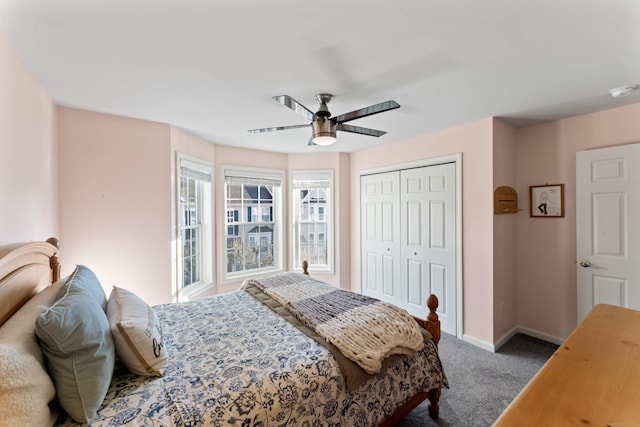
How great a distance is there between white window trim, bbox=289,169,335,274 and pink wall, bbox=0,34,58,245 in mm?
2806

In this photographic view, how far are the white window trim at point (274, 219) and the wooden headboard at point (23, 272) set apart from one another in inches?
77.2

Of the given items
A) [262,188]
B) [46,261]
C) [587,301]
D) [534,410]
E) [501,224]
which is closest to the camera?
[534,410]

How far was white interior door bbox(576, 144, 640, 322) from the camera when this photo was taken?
2.37m

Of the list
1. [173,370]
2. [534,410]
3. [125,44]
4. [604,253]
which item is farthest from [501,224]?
[125,44]

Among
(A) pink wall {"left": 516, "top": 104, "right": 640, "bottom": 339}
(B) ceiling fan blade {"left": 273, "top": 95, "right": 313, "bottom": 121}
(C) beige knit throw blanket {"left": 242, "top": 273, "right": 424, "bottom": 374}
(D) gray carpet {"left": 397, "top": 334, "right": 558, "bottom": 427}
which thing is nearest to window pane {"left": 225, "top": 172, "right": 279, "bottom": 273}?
(C) beige knit throw blanket {"left": 242, "top": 273, "right": 424, "bottom": 374}

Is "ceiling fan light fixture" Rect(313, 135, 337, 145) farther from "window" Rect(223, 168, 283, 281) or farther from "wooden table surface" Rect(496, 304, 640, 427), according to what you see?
"window" Rect(223, 168, 283, 281)

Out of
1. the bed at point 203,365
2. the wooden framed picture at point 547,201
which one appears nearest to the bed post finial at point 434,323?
the bed at point 203,365

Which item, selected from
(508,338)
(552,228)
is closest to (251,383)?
(508,338)

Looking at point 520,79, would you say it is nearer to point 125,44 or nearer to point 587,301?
point 587,301

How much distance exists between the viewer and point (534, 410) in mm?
687

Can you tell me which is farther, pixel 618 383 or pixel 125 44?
pixel 125 44

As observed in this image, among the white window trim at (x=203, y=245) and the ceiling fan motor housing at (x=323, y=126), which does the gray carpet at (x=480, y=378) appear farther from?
the white window trim at (x=203, y=245)

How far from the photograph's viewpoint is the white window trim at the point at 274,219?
3781mm

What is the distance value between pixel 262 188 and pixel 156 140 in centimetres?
173
